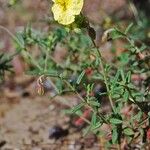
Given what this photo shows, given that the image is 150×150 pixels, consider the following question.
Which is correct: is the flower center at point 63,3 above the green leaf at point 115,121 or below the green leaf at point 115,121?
above

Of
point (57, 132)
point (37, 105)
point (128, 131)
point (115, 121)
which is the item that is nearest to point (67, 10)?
point (115, 121)

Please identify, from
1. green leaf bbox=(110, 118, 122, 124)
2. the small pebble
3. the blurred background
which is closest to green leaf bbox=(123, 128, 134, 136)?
green leaf bbox=(110, 118, 122, 124)

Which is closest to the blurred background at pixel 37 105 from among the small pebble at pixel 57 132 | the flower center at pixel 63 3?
the small pebble at pixel 57 132

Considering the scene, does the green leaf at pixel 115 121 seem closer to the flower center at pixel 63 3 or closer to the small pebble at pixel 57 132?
the flower center at pixel 63 3

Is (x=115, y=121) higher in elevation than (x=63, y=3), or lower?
lower

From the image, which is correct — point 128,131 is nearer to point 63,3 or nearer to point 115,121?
point 115,121

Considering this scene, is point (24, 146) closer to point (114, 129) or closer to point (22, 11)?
point (114, 129)

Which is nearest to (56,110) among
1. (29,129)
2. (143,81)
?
(29,129)

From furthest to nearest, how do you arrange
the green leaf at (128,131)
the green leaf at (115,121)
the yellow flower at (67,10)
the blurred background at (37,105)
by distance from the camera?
the blurred background at (37,105) → the green leaf at (128,131) → the green leaf at (115,121) → the yellow flower at (67,10)
